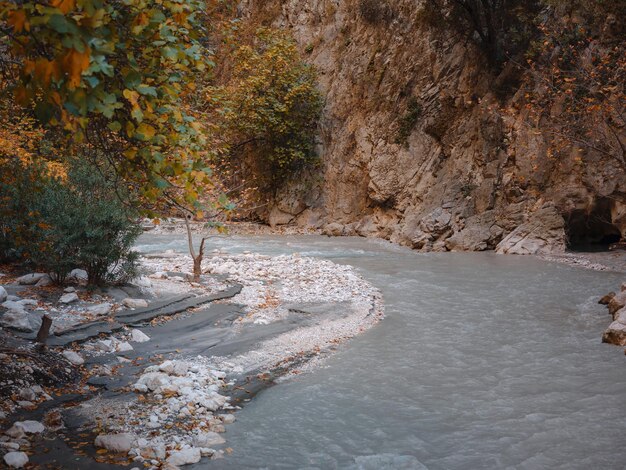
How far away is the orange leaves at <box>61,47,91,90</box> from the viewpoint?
2.28 metres

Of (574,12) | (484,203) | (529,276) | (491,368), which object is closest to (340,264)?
(529,276)

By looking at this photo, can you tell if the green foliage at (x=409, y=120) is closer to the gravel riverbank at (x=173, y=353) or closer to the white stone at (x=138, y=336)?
the gravel riverbank at (x=173, y=353)

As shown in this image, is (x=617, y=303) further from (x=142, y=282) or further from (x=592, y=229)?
(x=592, y=229)

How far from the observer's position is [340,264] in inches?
573

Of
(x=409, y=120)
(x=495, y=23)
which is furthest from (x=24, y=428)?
(x=495, y=23)

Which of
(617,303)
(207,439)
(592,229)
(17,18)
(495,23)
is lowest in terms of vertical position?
(207,439)

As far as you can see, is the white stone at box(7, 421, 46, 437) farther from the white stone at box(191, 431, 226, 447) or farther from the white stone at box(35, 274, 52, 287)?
the white stone at box(35, 274, 52, 287)

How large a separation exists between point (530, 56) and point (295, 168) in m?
12.1

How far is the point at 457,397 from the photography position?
18.7ft

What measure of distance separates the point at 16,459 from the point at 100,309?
381 cm

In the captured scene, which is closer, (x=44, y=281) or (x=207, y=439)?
(x=207, y=439)

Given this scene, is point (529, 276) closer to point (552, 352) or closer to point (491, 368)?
point (552, 352)

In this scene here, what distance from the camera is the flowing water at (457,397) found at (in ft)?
14.8

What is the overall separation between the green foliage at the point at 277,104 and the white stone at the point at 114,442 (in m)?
21.2
